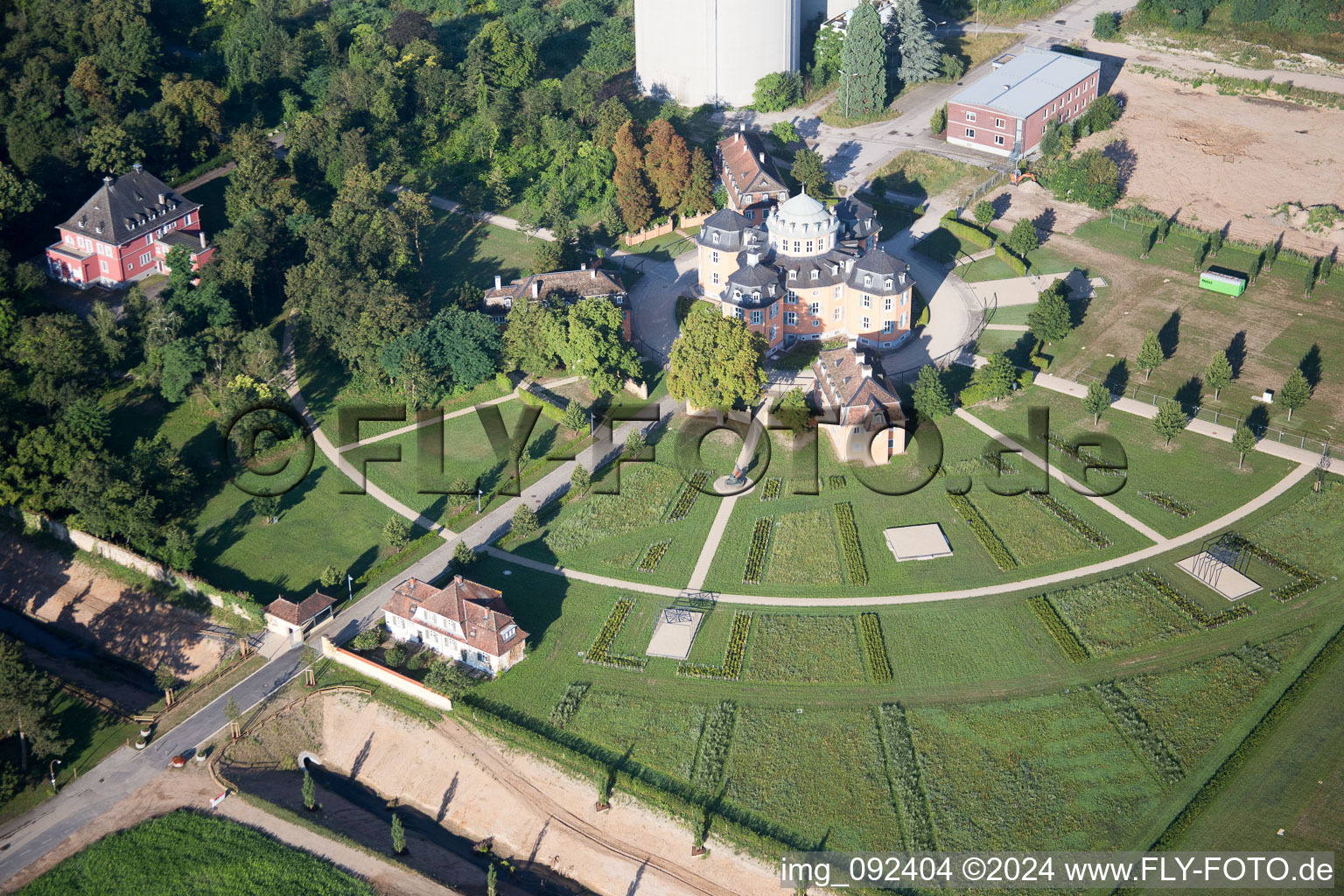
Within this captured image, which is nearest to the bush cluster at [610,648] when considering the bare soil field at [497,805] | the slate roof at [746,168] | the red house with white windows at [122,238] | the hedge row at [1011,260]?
the bare soil field at [497,805]

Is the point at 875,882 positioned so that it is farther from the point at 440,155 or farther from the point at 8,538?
the point at 440,155

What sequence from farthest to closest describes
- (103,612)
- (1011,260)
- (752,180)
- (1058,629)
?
1. (752,180)
2. (1011,260)
3. (103,612)
4. (1058,629)

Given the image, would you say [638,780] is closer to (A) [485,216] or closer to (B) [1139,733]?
(B) [1139,733]

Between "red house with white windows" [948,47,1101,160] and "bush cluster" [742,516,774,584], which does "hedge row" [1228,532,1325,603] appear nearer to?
"bush cluster" [742,516,774,584]

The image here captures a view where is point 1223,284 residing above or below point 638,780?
above

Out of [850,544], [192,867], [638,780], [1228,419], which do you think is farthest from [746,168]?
[192,867]
